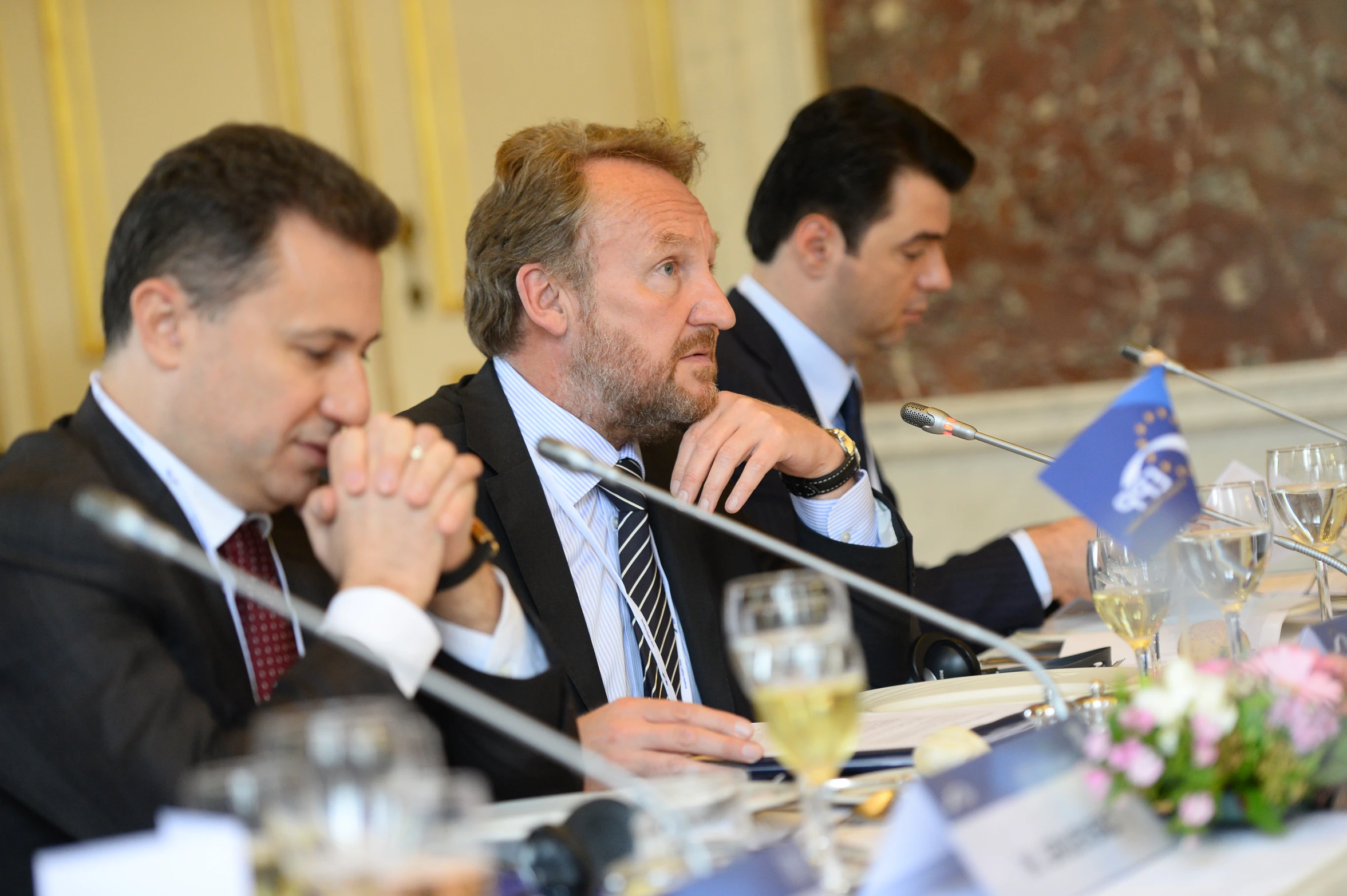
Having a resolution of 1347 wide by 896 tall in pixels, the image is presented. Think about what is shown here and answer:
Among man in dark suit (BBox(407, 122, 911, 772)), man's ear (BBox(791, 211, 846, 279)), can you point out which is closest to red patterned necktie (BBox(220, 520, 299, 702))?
man in dark suit (BBox(407, 122, 911, 772))

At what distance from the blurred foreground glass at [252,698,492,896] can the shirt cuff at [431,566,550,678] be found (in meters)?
0.56

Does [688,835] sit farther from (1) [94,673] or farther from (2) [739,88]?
(2) [739,88]

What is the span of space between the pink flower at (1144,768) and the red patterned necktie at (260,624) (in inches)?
32.3

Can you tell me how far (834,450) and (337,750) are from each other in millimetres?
1352

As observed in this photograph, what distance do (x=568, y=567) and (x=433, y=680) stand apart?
68 centimetres

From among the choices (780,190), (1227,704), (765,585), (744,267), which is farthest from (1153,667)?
(744,267)

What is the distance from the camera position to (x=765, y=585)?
0.97m

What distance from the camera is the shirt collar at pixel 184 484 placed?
4.35 ft

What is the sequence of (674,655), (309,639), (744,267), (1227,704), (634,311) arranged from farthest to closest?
(744,267), (634,311), (674,655), (309,639), (1227,704)

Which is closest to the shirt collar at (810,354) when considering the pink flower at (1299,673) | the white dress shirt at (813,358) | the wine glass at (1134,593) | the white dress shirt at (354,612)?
the white dress shirt at (813,358)

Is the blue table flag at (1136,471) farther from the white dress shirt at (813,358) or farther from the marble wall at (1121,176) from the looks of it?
the marble wall at (1121,176)

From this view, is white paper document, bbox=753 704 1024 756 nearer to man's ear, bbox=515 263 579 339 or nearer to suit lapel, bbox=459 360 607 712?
suit lapel, bbox=459 360 607 712

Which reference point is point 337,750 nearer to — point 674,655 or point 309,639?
point 309,639

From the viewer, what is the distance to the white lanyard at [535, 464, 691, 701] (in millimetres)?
1836
